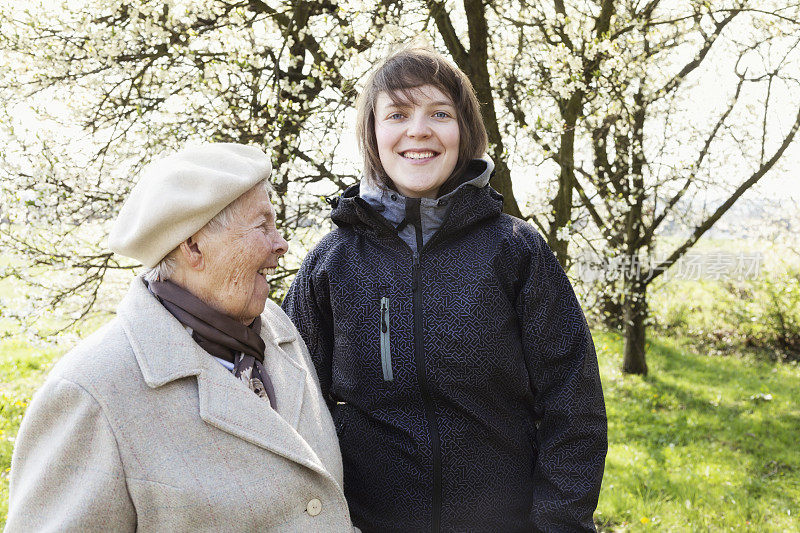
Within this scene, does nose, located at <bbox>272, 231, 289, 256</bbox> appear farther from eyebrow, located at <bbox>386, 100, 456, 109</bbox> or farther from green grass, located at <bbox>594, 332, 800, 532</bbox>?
green grass, located at <bbox>594, 332, 800, 532</bbox>

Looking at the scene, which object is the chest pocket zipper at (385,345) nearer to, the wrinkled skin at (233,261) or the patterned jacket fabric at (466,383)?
the patterned jacket fabric at (466,383)

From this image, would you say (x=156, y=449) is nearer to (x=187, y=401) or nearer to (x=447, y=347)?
(x=187, y=401)

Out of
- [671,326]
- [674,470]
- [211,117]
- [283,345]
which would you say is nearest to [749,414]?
[674,470]

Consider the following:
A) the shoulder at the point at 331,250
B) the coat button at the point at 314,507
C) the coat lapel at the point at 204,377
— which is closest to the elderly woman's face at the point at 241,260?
the coat lapel at the point at 204,377

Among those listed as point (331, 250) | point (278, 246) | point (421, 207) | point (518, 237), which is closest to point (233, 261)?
point (278, 246)

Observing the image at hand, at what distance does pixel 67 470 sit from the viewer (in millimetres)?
1289

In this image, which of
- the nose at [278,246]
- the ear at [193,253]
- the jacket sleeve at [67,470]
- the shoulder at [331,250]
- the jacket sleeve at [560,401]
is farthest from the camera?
the shoulder at [331,250]

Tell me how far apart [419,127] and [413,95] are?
0.36 feet

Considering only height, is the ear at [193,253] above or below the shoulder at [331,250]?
above

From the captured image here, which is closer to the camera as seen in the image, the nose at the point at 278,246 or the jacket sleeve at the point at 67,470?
the jacket sleeve at the point at 67,470

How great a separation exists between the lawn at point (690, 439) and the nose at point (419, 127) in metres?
3.59

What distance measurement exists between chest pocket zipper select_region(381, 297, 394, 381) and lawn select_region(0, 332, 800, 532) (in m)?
3.31

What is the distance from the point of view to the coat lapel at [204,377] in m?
1.43

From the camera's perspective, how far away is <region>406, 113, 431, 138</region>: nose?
1947 mm
